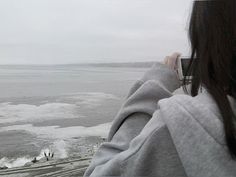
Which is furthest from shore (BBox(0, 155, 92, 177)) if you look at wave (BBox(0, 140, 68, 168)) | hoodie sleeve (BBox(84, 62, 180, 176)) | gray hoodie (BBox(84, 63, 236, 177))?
gray hoodie (BBox(84, 63, 236, 177))

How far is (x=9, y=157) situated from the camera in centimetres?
2008

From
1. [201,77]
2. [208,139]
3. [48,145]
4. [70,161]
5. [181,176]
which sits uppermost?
[201,77]

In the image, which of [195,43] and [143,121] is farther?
[143,121]

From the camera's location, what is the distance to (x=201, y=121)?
3.99 ft

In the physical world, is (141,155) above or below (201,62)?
below

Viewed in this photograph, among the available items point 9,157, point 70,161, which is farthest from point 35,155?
point 70,161

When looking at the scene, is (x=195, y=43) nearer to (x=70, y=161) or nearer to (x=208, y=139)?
(x=208, y=139)

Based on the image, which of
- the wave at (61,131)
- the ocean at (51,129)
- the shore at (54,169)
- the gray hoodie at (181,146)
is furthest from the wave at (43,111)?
the gray hoodie at (181,146)

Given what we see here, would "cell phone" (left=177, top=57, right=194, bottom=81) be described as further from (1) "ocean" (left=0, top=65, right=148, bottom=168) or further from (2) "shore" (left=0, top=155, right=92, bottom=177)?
(1) "ocean" (left=0, top=65, right=148, bottom=168)

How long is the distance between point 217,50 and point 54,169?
1438cm

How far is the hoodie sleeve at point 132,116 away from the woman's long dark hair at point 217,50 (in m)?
0.32

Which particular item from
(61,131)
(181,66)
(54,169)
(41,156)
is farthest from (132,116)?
(61,131)

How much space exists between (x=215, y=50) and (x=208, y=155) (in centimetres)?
32

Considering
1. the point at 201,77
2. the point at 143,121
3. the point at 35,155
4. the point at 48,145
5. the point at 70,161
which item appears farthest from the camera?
the point at 48,145
